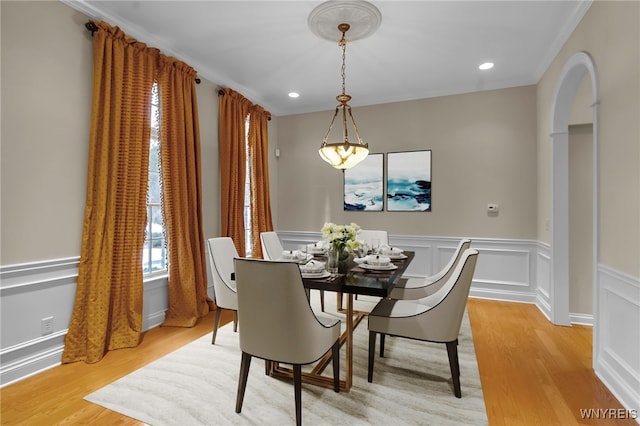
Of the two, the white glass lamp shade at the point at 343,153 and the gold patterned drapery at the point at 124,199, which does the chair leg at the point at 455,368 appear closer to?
the white glass lamp shade at the point at 343,153

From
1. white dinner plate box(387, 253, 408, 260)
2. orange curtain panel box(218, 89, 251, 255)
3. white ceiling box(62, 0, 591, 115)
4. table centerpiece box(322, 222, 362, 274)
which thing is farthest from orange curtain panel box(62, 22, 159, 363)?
white dinner plate box(387, 253, 408, 260)

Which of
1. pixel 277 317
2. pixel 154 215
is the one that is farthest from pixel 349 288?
pixel 154 215

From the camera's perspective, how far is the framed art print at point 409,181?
4547 mm

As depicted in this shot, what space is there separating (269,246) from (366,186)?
1986mm

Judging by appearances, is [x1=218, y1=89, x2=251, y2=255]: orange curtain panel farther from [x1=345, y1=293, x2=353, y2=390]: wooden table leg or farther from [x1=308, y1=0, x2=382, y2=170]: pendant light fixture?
[x1=345, y1=293, x2=353, y2=390]: wooden table leg

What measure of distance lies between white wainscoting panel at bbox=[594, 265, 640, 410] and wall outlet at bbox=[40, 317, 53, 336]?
391cm

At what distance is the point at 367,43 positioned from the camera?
3.15m

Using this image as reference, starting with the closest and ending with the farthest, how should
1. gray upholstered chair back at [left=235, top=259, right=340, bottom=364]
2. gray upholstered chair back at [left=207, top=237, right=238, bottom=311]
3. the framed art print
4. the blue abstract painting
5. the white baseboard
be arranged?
gray upholstered chair back at [left=235, top=259, right=340, bottom=364], the white baseboard, gray upholstered chair back at [left=207, top=237, right=238, bottom=311], the framed art print, the blue abstract painting

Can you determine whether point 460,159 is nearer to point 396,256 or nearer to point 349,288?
point 396,256

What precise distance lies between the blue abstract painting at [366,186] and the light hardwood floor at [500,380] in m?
2.19

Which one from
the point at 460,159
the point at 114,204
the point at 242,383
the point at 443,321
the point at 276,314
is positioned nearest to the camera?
the point at 276,314

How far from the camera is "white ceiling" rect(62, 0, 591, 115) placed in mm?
2621

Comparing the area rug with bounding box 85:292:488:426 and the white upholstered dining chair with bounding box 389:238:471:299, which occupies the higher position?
the white upholstered dining chair with bounding box 389:238:471:299

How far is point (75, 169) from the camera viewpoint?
8.31 ft
